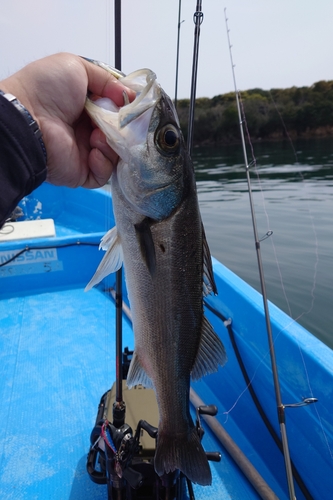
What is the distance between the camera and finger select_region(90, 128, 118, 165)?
1.57 m

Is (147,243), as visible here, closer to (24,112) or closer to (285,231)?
(24,112)

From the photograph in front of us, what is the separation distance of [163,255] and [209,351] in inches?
17.2

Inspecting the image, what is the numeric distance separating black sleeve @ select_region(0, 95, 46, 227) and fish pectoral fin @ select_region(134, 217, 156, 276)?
0.42 meters

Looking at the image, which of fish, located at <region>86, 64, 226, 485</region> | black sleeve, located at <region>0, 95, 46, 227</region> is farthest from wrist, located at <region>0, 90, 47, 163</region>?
fish, located at <region>86, 64, 226, 485</region>

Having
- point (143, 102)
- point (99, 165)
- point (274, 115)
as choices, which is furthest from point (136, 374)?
point (274, 115)

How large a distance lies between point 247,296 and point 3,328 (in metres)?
2.66

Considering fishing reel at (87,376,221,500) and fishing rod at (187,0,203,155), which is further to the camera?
fishing rod at (187,0,203,155)

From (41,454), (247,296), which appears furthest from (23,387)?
(247,296)

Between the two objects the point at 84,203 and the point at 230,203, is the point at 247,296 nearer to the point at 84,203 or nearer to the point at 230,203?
the point at 84,203

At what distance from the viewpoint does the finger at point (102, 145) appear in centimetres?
157

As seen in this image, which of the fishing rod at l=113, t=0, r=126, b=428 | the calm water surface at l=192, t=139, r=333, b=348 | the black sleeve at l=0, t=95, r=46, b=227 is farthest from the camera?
the calm water surface at l=192, t=139, r=333, b=348

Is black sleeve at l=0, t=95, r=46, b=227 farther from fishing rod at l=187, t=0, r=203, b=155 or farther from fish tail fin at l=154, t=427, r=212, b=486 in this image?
fishing rod at l=187, t=0, r=203, b=155

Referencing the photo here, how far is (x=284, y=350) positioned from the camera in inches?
96.5

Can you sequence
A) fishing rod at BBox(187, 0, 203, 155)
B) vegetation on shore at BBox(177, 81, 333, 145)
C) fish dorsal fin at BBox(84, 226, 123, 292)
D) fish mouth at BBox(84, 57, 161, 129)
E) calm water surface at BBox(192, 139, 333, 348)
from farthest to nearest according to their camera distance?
vegetation on shore at BBox(177, 81, 333, 145), calm water surface at BBox(192, 139, 333, 348), fishing rod at BBox(187, 0, 203, 155), fish dorsal fin at BBox(84, 226, 123, 292), fish mouth at BBox(84, 57, 161, 129)
